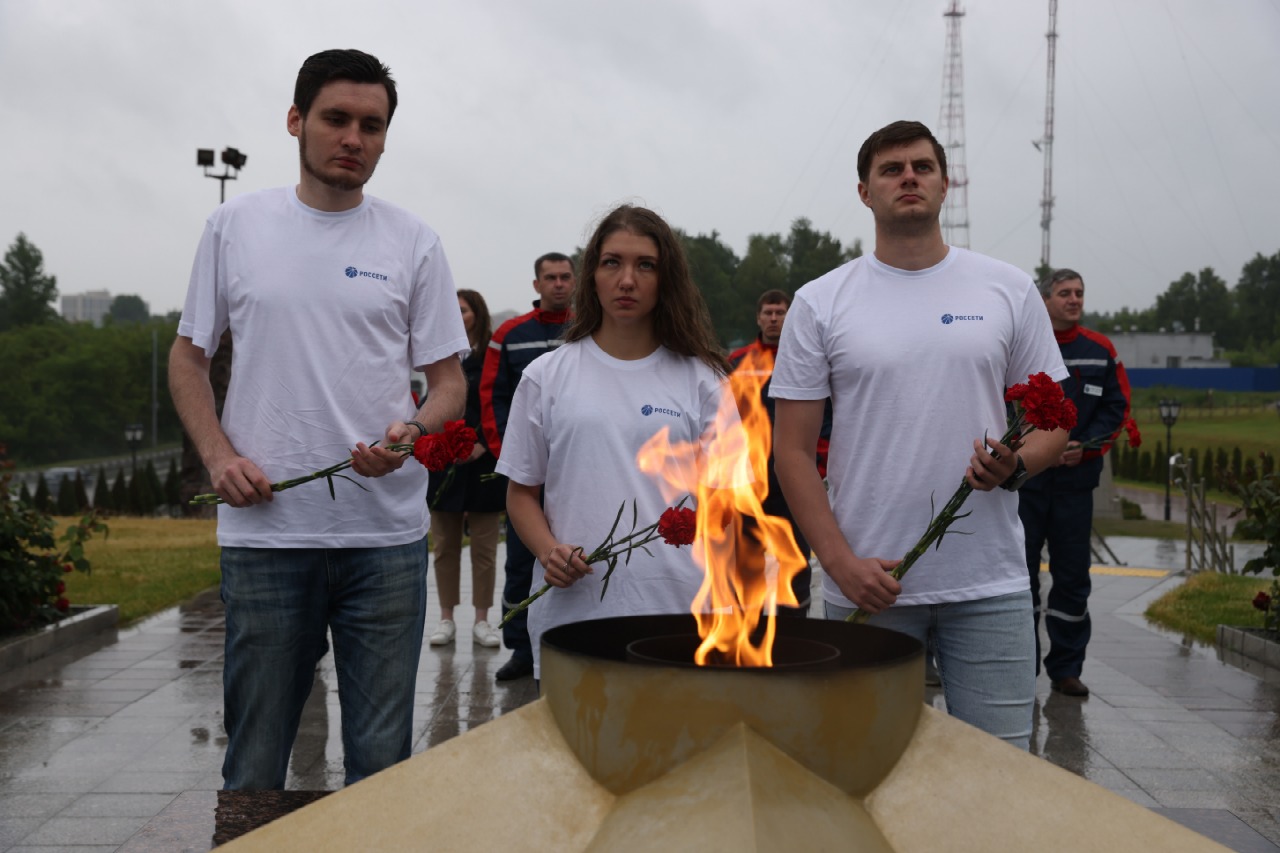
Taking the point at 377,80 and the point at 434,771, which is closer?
the point at 434,771

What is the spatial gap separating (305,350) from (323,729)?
130 inches

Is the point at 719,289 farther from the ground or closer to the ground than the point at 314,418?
farther from the ground

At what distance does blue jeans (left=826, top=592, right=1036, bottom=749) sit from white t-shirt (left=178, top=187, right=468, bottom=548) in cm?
118

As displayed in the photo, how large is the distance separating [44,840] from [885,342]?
3202 mm

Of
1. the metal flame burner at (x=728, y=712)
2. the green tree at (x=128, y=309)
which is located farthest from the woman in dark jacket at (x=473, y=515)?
the green tree at (x=128, y=309)

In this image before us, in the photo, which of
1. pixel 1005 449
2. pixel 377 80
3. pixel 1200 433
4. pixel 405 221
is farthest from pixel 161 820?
pixel 1200 433

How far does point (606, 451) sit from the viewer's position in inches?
115

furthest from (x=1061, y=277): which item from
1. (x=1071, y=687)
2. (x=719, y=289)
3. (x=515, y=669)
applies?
(x=719, y=289)

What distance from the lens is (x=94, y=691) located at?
6.19m

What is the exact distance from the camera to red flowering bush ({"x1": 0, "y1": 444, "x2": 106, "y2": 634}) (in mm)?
6992

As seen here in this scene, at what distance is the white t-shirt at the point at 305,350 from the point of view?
265 cm

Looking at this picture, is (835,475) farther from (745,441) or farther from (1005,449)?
(1005,449)

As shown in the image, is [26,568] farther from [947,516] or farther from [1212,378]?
[1212,378]

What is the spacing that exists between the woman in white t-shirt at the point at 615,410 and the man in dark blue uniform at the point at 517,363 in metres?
2.86
